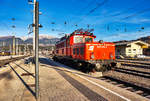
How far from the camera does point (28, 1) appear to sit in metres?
15.3

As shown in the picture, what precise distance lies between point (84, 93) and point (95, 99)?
32.5 inches

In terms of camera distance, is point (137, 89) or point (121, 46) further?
point (121, 46)

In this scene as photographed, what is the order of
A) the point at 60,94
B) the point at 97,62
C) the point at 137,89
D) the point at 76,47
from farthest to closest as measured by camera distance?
the point at 76,47, the point at 97,62, the point at 137,89, the point at 60,94

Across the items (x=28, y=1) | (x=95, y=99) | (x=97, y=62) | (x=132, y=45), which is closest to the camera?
(x=95, y=99)

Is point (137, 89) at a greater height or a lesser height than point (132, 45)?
lesser

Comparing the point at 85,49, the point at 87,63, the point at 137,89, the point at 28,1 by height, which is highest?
the point at 28,1

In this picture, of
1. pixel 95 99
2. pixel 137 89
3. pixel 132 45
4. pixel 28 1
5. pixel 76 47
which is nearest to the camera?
pixel 95 99

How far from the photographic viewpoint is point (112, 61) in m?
11.6

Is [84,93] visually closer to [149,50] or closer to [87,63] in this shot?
[87,63]

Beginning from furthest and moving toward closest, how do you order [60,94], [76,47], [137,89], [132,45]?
[132,45], [76,47], [137,89], [60,94]

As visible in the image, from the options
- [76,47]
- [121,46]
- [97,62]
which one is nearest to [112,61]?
[97,62]

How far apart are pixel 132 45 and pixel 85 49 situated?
92.7 feet

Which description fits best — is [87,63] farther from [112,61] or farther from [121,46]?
[121,46]

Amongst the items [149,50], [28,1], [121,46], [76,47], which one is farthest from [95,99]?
[149,50]
